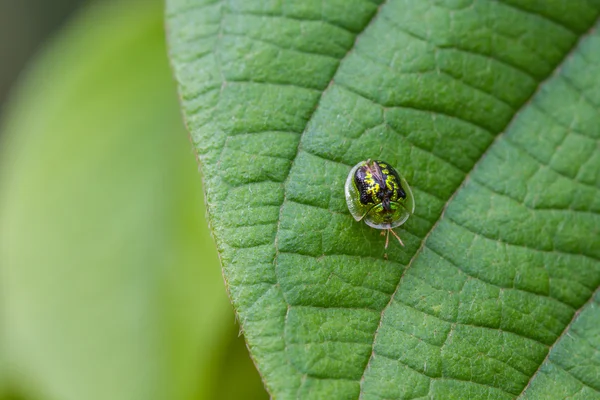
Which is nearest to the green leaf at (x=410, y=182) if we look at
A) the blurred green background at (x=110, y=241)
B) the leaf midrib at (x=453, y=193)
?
the leaf midrib at (x=453, y=193)

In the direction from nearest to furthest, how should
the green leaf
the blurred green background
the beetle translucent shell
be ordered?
the green leaf, the beetle translucent shell, the blurred green background

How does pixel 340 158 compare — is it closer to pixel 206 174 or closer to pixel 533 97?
pixel 206 174

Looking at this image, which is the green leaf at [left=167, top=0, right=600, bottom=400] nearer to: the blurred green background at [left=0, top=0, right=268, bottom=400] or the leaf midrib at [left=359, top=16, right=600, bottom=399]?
the leaf midrib at [left=359, top=16, right=600, bottom=399]

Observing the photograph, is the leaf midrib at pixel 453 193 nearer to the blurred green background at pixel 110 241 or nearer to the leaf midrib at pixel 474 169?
the leaf midrib at pixel 474 169

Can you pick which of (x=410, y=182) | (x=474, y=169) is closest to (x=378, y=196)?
(x=410, y=182)

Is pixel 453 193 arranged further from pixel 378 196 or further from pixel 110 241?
pixel 110 241

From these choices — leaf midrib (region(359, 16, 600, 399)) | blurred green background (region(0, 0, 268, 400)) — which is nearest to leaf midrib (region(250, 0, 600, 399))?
leaf midrib (region(359, 16, 600, 399))
